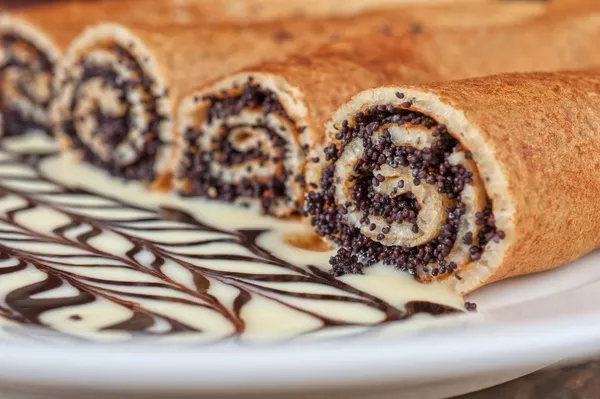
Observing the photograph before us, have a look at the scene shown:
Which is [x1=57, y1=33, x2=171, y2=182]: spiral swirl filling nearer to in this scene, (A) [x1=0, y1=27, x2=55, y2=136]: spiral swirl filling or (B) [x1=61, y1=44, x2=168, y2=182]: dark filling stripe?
(B) [x1=61, y1=44, x2=168, y2=182]: dark filling stripe

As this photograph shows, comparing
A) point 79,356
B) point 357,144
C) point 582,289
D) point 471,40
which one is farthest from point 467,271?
point 471,40

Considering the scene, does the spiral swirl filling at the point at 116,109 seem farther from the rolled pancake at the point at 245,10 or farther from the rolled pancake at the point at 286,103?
the rolled pancake at the point at 245,10

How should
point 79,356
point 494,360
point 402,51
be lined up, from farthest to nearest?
point 402,51 → point 494,360 → point 79,356

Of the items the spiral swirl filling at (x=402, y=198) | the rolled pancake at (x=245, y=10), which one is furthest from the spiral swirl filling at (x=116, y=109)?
the spiral swirl filling at (x=402, y=198)

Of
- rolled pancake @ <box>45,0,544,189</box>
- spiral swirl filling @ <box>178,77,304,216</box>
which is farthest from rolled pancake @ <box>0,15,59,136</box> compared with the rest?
spiral swirl filling @ <box>178,77,304,216</box>

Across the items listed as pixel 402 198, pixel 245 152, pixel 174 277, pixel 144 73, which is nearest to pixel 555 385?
pixel 402 198

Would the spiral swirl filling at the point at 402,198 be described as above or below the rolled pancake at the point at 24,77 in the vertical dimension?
below

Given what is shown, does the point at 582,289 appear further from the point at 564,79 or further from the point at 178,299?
the point at 178,299
